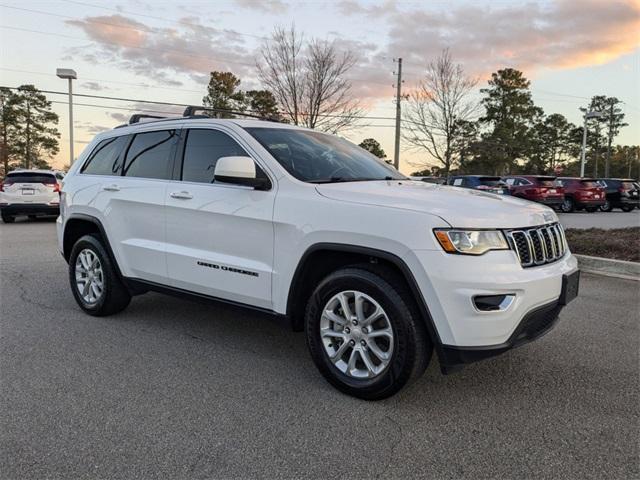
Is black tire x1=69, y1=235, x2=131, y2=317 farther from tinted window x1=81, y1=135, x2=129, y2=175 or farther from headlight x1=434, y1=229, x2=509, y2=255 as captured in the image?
headlight x1=434, y1=229, x2=509, y2=255

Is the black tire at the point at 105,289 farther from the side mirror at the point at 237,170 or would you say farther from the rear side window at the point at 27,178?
the rear side window at the point at 27,178

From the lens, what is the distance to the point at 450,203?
317cm

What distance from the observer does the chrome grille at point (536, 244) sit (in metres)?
3.07

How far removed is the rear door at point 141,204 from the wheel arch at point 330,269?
1400mm

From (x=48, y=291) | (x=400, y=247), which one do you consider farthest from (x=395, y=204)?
(x=48, y=291)

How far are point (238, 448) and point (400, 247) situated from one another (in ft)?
4.65

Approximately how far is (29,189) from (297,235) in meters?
14.2

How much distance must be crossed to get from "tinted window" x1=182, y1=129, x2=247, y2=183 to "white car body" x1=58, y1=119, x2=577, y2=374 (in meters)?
0.07

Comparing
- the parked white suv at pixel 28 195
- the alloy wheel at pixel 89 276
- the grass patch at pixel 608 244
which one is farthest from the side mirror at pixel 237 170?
the parked white suv at pixel 28 195

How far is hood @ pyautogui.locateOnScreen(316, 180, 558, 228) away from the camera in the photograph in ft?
9.80

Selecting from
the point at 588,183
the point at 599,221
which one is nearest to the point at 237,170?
the point at 599,221

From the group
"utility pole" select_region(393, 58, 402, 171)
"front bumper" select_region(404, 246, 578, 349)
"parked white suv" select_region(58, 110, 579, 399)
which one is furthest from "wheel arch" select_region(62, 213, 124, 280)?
"utility pole" select_region(393, 58, 402, 171)

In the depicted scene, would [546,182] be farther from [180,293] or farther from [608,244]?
[180,293]

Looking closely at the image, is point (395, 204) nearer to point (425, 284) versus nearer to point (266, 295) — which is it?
point (425, 284)
